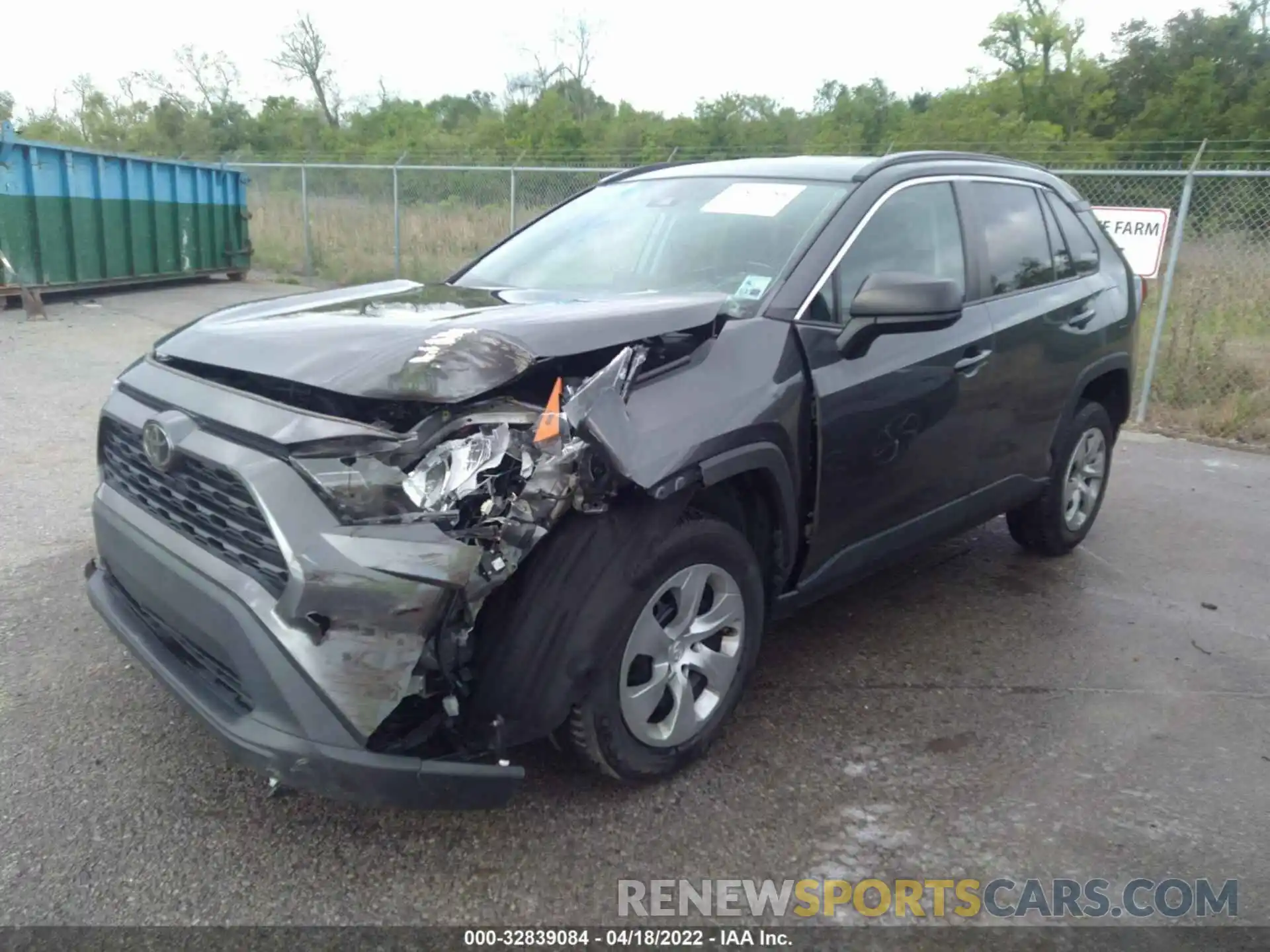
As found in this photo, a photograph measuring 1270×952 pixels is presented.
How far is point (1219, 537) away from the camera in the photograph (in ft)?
18.4

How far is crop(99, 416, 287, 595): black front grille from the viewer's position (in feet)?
7.67

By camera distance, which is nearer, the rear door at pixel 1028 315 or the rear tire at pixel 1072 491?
the rear door at pixel 1028 315

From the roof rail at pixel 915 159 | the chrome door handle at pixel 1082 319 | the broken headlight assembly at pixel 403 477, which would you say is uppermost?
the roof rail at pixel 915 159

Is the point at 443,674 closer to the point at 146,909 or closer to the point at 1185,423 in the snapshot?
the point at 146,909

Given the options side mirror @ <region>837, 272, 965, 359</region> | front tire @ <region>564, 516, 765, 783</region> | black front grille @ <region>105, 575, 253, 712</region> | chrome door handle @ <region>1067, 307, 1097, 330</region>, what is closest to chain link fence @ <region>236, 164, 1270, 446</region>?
chrome door handle @ <region>1067, 307, 1097, 330</region>

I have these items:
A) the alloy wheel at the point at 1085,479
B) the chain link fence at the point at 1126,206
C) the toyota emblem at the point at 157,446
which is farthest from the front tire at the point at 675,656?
the chain link fence at the point at 1126,206

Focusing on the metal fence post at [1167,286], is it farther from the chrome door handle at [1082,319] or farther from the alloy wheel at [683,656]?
the alloy wheel at [683,656]

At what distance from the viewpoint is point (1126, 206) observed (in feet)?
34.4

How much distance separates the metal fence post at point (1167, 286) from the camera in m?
7.84

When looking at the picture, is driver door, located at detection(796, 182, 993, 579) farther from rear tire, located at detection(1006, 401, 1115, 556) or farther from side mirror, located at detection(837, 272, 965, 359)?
rear tire, located at detection(1006, 401, 1115, 556)

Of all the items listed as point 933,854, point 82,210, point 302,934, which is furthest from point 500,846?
point 82,210

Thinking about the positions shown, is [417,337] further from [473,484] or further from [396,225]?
[396,225]

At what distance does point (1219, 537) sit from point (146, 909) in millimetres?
5506

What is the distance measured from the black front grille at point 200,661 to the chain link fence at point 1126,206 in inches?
160
